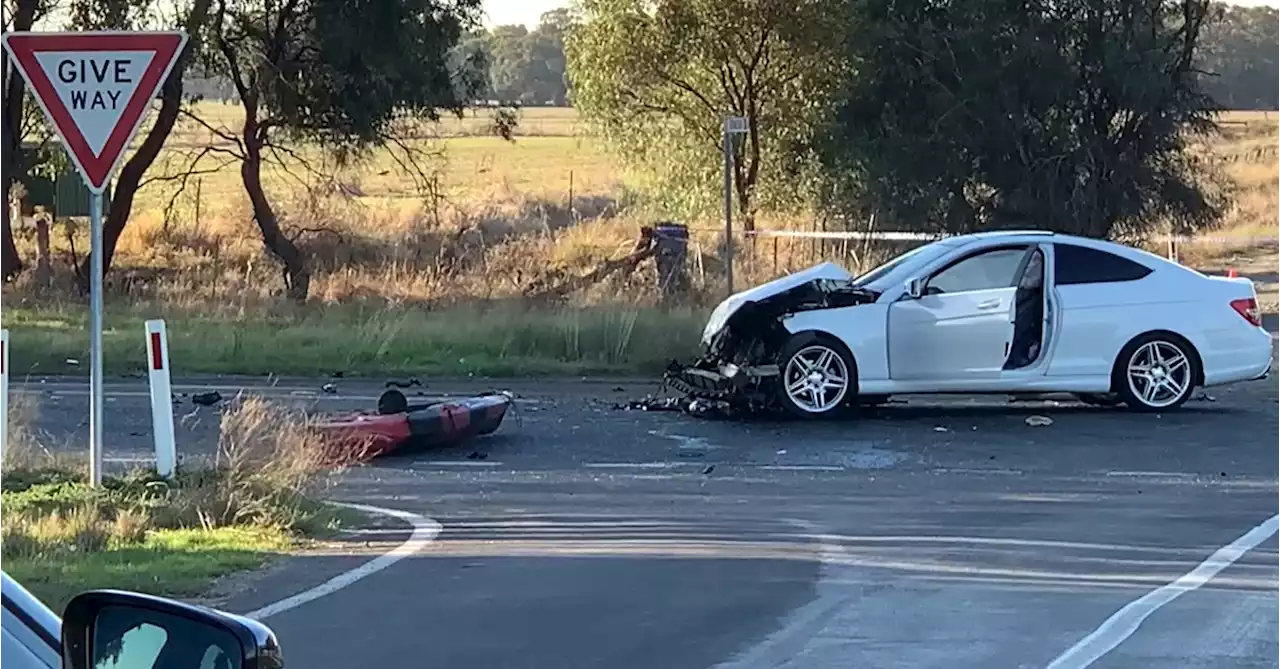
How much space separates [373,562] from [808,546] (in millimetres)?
2285

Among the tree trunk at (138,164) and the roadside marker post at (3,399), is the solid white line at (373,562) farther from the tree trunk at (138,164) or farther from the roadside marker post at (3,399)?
the tree trunk at (138,164)

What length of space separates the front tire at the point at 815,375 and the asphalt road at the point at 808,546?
21 centimetres

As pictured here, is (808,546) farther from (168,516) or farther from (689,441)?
(689,441)

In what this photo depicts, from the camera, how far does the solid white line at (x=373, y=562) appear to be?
27.6 ft

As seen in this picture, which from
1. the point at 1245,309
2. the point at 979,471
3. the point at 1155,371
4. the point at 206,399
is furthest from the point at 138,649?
the point at 1245,309

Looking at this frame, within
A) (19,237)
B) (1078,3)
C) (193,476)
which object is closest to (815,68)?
(1078,3)

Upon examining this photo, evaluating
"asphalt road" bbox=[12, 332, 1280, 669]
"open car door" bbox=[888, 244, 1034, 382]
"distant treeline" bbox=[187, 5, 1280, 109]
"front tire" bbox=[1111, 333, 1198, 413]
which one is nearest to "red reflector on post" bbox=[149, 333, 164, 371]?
"asphalt road" bbox=[12, 332, 1280, 669]

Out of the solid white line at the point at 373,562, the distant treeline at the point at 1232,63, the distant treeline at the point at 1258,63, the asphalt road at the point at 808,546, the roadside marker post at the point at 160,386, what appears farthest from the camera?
the distant treeline at the point at 1258,63

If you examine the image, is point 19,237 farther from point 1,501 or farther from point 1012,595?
point 1012,595

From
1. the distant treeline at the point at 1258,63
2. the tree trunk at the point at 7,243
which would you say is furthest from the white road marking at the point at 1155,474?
the distant treeline at the point at 1258,63

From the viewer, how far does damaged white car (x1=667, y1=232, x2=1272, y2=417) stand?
52.2 feet

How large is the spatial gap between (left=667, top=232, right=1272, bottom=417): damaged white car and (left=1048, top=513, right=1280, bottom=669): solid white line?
210 inches

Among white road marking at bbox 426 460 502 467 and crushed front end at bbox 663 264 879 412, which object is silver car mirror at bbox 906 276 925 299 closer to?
crushed front end at bbox 663 264 879 412

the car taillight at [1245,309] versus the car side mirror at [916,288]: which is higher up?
the car side mirror at [916,288]
